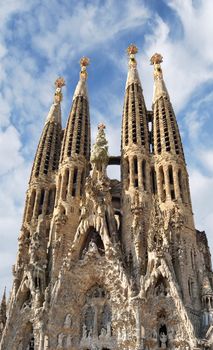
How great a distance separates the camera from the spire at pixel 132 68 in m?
38.0

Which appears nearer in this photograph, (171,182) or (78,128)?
(171,182)

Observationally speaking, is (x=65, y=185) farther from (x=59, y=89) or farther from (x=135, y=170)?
(x=59, y=89)

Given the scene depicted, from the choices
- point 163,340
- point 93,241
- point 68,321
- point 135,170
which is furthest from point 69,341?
point 135,170

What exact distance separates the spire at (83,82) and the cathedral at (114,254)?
6068mm

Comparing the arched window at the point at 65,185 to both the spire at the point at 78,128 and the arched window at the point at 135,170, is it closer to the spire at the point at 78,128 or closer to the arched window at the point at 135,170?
the spire at the point at 78,128

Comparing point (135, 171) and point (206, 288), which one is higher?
point (135, 171)

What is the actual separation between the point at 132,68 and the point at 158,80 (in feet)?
10.8

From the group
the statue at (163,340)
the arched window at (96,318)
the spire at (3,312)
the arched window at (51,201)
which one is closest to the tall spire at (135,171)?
the arched window at (96,318)

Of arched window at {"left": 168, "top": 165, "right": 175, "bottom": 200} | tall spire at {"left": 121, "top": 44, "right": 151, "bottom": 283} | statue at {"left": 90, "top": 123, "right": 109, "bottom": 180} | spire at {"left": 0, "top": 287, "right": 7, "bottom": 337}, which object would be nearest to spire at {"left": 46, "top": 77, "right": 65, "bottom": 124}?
tall spire at {"left": 121, "top": 44, "right": 151, "bottom": 283}

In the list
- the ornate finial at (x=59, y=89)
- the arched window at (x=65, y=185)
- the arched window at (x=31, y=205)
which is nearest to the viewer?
the arched window at (x=65, y=185)

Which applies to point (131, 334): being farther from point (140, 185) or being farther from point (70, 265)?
point (140, 185)

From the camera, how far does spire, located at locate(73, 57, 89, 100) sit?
39219 mm

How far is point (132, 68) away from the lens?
130ft

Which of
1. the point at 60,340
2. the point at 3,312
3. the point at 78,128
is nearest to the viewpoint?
the point at 60,340
